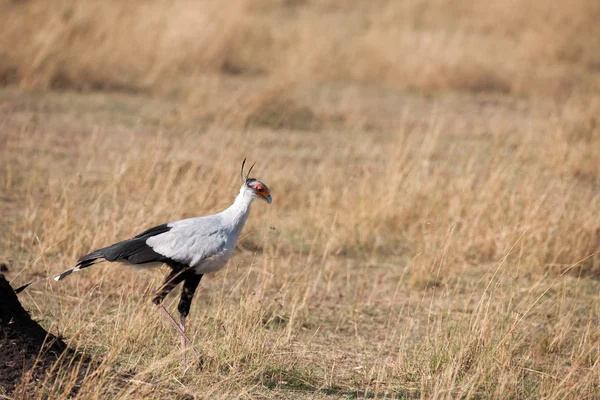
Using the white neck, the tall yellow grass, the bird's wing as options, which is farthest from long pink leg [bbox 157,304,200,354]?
the tall yellow grass

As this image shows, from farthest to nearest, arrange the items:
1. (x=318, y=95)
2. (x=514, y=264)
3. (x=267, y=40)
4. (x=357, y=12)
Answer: (x=357, y=12) → (x=267, y=40) → (x=318, y=95) → (x=514, y=264)

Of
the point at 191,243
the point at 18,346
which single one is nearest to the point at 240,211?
the point at 191,243

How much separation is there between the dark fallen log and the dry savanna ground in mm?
111

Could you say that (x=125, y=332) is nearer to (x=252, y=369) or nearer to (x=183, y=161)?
(x=252, y=369)

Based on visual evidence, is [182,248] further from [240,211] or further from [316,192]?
[316,192]

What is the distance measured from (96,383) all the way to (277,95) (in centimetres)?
695

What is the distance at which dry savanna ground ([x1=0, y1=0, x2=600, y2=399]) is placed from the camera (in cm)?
434

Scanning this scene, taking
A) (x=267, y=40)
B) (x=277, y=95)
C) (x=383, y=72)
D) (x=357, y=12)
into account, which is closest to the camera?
(x=277, y=95)

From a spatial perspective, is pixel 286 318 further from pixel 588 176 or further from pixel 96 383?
pixel 588 176

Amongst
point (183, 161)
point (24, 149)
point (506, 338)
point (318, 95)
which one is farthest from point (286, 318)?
point (318, 95)

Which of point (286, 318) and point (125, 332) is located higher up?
point (125, 332)

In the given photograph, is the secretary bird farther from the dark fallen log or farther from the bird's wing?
the dark fallen log

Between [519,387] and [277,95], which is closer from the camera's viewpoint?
[519,387]

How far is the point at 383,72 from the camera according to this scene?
12.7 m
